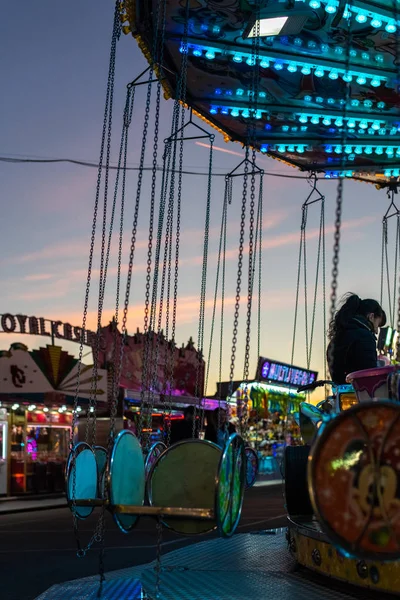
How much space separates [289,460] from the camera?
5.70 metres

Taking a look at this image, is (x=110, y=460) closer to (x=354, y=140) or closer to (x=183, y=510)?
(x=183, y=510)

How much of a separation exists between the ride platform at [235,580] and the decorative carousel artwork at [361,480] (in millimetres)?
1567

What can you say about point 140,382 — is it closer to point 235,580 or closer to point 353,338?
point 353,338

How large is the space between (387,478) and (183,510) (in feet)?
4.69

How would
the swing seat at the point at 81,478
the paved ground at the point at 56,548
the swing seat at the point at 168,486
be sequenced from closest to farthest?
the swing seat at the point at 168,486
the swing seat at the point at 81,478
the paved ground at the point at 56,548

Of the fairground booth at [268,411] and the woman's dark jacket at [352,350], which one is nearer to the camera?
the woman's dark jacket at [352,350]

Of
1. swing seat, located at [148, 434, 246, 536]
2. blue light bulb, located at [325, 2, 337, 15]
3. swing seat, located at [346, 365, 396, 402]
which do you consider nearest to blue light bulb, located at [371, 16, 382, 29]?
blue light bulb, located at [325, 2, 337, 15]

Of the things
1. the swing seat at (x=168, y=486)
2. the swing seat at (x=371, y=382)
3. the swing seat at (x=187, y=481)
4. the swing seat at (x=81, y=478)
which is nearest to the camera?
the swing seat at (x=168, y=486)

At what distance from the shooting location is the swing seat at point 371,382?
182 inches

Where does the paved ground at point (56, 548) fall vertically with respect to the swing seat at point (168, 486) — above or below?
below

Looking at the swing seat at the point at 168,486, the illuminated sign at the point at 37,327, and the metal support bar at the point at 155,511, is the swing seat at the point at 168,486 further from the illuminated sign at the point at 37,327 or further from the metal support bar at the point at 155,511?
the illuminated sign at the point at 37,327

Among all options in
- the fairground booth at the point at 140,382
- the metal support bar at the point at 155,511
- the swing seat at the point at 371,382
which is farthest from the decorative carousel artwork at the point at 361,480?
the fairground booth at the point at 140,382

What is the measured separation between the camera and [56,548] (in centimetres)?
843

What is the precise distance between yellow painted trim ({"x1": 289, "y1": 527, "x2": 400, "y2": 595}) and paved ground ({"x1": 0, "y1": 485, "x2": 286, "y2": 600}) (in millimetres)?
2002
